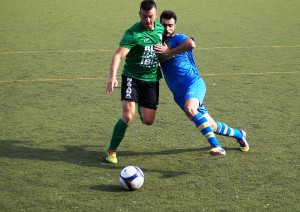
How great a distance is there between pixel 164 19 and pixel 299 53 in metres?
7.01

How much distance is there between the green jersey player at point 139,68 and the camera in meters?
6.97

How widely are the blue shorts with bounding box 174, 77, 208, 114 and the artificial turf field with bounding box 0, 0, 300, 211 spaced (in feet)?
2.19

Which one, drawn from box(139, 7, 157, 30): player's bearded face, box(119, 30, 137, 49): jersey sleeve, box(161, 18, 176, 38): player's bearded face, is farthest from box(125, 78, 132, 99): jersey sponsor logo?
box(161, 18, 176, 38): player's bearded face

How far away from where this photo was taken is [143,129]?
27.7 ft

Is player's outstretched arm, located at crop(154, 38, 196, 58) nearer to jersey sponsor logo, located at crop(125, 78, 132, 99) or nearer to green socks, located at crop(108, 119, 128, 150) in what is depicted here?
jersey sponsor logo, located at crop(125, 78, 132, 99)

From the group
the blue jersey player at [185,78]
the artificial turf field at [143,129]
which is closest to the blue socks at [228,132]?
the blue jersey player at [185,78]

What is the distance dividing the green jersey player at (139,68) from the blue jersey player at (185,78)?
148 mm

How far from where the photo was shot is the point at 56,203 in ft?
19.2

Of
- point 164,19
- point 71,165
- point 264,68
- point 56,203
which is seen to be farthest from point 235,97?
point 56,203

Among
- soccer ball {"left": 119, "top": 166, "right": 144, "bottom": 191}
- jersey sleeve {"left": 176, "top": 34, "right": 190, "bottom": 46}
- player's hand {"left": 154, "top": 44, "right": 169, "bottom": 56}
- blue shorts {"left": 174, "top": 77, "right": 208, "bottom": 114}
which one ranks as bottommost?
soccer ball {"left": 119, "top": 166, "right": 144, "bottom": 191}

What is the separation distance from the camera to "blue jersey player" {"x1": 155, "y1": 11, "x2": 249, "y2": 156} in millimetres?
7012

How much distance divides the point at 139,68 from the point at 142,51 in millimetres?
233

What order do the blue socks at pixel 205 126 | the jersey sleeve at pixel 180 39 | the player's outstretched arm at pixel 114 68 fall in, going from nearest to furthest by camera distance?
the player's outstretched arm at pixel 114 68
the blue socks at pixel 205 126
the jersey sleeve at pixel 180 39

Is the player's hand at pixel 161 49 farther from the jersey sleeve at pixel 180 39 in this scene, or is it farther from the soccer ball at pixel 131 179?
the soccer ball at pixel 131 179
